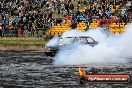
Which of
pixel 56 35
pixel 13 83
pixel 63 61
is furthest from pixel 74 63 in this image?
pixel 56 35

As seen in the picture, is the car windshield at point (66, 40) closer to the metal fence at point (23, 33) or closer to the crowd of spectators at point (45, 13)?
the metal fence at point (23, 33)

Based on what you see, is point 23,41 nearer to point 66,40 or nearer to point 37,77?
point 66,40

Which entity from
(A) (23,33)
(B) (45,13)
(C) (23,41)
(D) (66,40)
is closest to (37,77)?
(D) (66,40)

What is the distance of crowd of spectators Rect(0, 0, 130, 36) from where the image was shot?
44.4 m

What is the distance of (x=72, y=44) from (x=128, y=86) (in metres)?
16.9

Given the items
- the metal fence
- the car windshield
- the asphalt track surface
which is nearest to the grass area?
the metal fence

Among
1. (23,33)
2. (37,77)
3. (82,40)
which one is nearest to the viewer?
(37,77)

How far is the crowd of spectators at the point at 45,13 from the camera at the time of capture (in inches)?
1750

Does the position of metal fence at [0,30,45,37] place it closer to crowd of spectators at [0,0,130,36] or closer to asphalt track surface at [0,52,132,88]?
crowd of spectators at [0,0,130,36]

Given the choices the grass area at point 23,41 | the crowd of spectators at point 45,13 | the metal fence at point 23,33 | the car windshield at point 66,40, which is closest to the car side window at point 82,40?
the car windshield at point 66,40

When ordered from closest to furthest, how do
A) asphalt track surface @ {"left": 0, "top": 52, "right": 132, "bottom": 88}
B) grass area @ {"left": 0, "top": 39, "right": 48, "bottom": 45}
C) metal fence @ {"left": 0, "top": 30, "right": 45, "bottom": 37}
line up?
asphalt track surface @ {"left": 0, "top": 52, "right": 132, "bottom": 88} < grass area @ {"left": 0, "top": 39, "right": 48, "bottom": 45} < metal fence @ {"left": 0, "top": 30, "right": 45, "bottom": 37}

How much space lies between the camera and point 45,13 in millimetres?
47625

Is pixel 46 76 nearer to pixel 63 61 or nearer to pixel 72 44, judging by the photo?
pixel 63 61

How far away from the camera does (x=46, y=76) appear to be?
71.2ft
